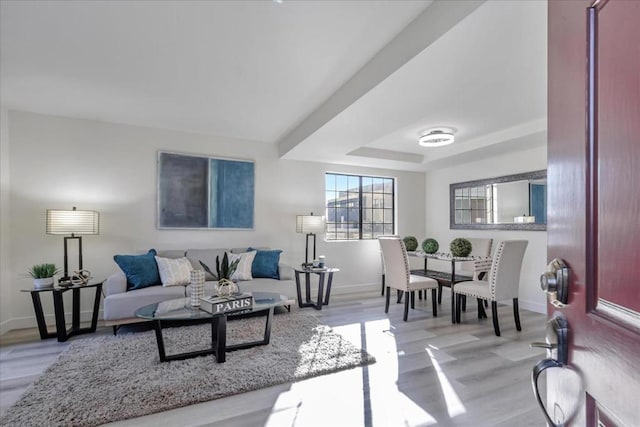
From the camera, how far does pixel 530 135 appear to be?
3.92m

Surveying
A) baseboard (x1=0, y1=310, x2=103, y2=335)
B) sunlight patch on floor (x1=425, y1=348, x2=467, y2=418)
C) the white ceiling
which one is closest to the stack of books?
sunlight patch on floor (x1=425, y1=348, x2=467, y2=418)

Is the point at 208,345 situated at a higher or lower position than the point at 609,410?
lower

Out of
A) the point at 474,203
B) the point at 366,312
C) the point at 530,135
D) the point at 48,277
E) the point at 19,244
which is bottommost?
the point at 366,312

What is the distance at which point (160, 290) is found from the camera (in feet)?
11.8

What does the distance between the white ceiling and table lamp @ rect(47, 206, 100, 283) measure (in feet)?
4.02

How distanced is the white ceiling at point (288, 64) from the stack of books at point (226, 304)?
199 centimetres

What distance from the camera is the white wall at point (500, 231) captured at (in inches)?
173

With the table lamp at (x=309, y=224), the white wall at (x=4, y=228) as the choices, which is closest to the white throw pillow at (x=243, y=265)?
the table lamp at (x=309, y=224)

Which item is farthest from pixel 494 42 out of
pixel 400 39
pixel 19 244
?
pixel 19 244

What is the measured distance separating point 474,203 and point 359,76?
12.0 feet

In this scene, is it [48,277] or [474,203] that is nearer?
[48,277]

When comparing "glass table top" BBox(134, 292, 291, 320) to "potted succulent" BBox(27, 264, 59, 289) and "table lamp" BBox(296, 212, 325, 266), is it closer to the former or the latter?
"potted succulent" BBox(27, 264, 59, 289)

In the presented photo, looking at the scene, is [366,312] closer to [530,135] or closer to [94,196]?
[530,135]

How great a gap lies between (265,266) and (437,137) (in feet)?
9.39
